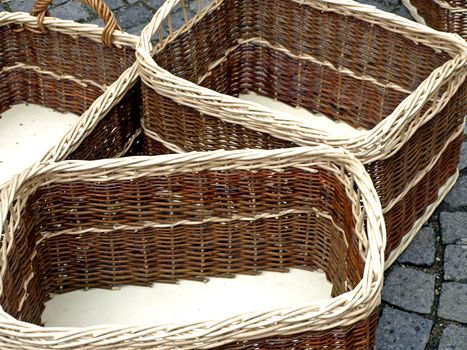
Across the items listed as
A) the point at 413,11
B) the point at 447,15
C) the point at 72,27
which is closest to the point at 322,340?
the point at 72,27

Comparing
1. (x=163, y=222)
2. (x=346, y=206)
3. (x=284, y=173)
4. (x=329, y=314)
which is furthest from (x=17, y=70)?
(x=329, y=314)

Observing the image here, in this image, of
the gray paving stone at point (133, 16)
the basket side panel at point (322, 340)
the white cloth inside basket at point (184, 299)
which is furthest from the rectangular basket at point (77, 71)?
the basket side panel at point (322, 340)

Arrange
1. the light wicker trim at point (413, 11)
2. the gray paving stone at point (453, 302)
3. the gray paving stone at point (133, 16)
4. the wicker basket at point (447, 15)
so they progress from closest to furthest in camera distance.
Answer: the gray paving stone at point (453, 302), the wicker basket at point (447, 15), the light wicker trim at point (413, 11), the gray paving stone at point (133, 16)

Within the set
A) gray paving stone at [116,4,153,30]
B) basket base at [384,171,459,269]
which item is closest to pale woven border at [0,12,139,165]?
gray paving stone at [116,4,153,30]

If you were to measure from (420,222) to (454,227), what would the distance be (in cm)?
14

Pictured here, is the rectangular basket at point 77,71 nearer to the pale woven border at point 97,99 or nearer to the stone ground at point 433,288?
the pale woven border at point 97,99

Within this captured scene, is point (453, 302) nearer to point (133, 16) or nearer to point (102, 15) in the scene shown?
point (102, 15)

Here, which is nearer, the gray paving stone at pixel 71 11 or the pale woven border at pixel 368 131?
the pale woven border at pixel 368 131

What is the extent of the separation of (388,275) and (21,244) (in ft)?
3.62

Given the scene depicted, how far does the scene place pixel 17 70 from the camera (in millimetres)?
3057

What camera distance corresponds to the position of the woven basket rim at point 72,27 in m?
2.77

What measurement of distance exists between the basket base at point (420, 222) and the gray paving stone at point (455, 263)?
12cm

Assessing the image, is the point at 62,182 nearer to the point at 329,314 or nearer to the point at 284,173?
the point at 284,173

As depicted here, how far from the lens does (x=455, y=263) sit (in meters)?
2.63
